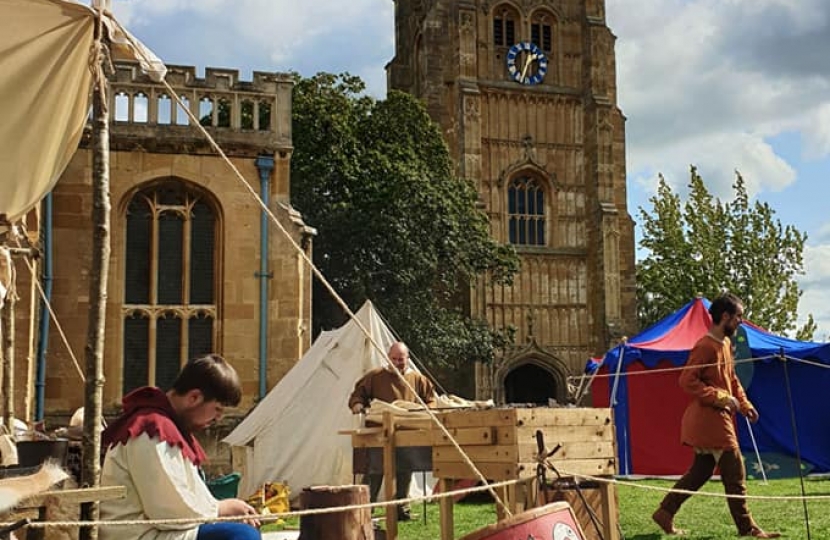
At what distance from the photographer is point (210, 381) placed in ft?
12.3

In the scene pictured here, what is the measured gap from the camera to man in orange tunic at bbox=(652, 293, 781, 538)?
22.6ft

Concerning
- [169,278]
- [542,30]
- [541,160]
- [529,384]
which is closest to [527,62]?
[542,30]

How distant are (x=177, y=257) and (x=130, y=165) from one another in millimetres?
1455

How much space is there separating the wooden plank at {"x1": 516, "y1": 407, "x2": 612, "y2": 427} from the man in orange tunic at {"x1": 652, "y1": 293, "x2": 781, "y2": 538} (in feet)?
5.28

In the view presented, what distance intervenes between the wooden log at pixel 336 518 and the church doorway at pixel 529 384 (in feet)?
103

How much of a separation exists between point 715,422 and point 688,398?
27.4 ft

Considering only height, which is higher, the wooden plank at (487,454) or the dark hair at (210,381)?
the dark hair at (210,381)

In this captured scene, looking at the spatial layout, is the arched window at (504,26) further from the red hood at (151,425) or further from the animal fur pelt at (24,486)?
the animal fur pelt at (24,486)

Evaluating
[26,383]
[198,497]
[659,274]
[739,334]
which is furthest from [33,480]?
[659,274]

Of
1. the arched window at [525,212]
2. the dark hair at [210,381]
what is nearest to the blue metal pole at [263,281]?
the dark hair at [210,381]

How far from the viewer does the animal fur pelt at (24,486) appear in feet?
11.0

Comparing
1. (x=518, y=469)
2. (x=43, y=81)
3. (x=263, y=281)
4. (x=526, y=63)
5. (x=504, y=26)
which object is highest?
(x=504, y=26)

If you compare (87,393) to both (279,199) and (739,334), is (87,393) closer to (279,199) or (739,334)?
(279,199)

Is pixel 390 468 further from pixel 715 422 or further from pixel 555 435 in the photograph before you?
pixel 715 422
